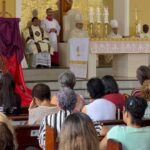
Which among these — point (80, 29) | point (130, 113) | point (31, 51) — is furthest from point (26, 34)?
point (130, 113)

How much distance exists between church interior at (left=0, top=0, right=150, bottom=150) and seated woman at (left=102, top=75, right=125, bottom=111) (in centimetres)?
1

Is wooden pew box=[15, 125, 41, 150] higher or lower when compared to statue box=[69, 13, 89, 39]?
lower

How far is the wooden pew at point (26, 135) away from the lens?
5000mm

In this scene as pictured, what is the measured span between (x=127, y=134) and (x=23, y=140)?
1.55 m

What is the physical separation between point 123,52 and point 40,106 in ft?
22.9

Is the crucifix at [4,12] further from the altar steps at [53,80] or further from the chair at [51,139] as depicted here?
the chair at [51,139]

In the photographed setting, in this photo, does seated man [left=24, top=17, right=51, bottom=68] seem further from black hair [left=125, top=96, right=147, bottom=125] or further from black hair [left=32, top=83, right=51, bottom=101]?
black hair [left=125, top=96, right=147, bottom=125]

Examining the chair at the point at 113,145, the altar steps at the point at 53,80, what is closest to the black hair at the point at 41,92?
the chair at the point at 113,145

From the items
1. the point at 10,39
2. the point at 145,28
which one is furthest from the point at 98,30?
the point at 10,39

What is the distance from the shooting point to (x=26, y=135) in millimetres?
5074

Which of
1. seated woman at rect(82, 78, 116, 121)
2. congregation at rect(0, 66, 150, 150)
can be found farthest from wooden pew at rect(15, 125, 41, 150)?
seated woman at rect(82, 78, 116, 121)

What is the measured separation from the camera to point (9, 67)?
34.0 ft

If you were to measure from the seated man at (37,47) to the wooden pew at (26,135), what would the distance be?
7015 mm

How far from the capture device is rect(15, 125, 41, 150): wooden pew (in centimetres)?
500
